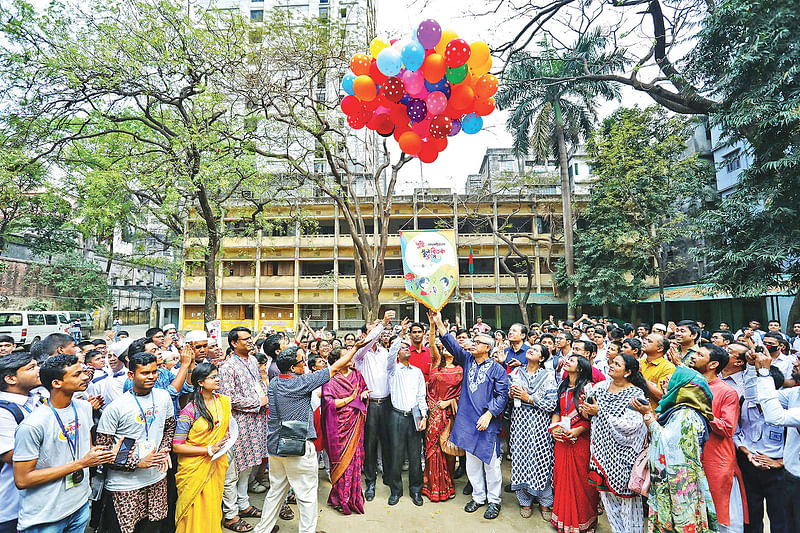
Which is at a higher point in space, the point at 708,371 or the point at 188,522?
the point at 708,371

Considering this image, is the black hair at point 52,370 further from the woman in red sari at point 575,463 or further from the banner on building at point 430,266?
the woman in red sari at point 575,463

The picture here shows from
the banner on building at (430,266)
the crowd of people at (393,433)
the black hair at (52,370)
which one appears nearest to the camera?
the black hair at (52,370)

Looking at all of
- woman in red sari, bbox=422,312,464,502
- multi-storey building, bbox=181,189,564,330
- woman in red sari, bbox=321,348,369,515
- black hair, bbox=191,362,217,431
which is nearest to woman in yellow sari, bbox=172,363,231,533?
black hair, bbox=191,362,217,431

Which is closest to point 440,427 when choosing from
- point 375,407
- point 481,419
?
point 481,419

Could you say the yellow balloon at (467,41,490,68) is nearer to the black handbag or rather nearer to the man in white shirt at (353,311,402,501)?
the man in white shirt at (353,311,402,501)

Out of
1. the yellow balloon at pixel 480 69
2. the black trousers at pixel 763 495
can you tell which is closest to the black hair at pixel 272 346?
the yellow balloon at pixel 480 69

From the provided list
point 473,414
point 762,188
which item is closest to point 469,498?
point 473,414

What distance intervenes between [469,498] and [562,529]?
1.11m

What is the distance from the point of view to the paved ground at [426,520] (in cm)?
402

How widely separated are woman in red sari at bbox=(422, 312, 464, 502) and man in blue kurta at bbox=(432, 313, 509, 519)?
0.70ft

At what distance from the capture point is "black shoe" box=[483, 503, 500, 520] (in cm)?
420

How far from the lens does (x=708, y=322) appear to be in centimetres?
1944

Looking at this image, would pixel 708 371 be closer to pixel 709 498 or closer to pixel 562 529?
pixel 709 498

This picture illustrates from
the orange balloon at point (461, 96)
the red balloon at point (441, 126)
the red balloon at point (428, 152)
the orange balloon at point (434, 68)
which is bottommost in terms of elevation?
the red balloon at point (428, 152)
